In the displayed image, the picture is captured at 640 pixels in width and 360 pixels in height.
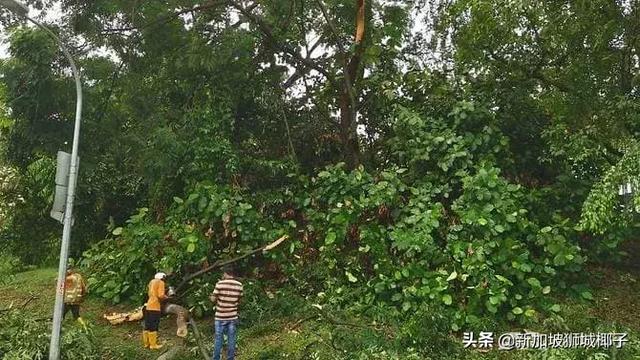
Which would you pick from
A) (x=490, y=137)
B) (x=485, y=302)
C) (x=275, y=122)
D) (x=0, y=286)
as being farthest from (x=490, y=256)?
(x=0, y=286)

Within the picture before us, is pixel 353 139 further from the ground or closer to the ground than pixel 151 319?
further from the ground

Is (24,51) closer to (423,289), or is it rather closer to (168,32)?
(168,32)

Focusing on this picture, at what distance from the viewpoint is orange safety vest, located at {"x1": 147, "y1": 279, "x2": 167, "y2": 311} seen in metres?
9.26

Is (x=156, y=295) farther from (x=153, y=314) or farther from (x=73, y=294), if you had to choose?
(x=73, y=294)

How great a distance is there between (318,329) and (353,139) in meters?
4.45

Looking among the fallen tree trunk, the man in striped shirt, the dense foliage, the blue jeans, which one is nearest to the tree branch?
the dense foliage

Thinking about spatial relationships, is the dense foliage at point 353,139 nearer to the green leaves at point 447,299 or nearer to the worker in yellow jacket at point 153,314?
the green leaves at point 447,299

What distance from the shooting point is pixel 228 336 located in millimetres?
8375

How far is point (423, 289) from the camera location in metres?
9.61

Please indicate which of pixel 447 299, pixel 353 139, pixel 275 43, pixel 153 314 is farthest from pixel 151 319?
pixel 275 43

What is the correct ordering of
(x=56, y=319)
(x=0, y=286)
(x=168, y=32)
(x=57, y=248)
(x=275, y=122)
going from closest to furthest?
(x=56, y=319)
(x=168, y=32)
(x=275, y=122)
(x=0, y=286)
(x=57, y=248)

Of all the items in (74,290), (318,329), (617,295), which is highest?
(617,295)

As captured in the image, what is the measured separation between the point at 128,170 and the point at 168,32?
369 cm

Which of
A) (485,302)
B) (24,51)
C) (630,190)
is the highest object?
(24,51)
